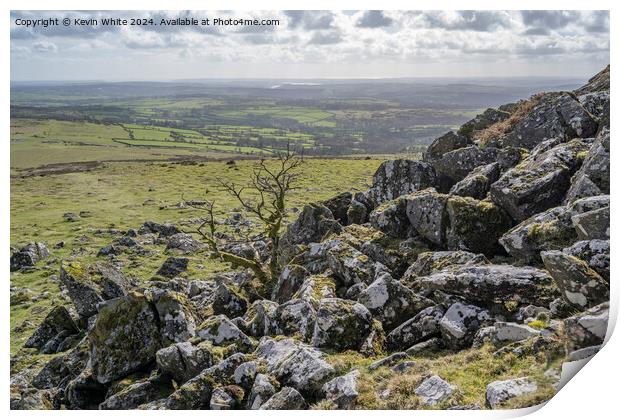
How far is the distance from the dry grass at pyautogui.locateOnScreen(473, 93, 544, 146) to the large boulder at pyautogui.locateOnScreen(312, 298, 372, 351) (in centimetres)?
1410

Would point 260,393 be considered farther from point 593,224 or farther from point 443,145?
point 443,145

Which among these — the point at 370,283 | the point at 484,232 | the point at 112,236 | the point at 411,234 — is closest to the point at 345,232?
the point at 411,234

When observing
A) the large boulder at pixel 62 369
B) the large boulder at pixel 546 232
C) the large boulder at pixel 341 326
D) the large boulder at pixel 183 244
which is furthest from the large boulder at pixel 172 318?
the large boulder at pixel 183 244

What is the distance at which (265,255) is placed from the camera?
29.0m

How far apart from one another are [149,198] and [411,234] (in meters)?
34.7

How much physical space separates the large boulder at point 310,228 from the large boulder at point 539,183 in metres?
8.19

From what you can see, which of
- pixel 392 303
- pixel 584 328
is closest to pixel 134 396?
pixel 392 303

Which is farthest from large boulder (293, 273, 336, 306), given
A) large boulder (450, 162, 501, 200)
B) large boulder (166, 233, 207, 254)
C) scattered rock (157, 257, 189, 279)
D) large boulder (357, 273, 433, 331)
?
large boulder (166, 233, 207, 254)

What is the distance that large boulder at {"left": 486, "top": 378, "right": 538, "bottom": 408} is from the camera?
35.8 ft

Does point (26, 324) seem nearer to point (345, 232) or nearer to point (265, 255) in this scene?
point (265, 255)

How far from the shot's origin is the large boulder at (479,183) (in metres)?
19.1

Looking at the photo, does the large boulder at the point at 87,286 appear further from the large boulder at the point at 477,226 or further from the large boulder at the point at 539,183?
the large boulder at the point at 539,183

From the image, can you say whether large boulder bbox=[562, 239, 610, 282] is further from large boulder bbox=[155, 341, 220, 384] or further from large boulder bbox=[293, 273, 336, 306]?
large boulder bbox=[155, 341, 220, 384]

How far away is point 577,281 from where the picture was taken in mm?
12242
